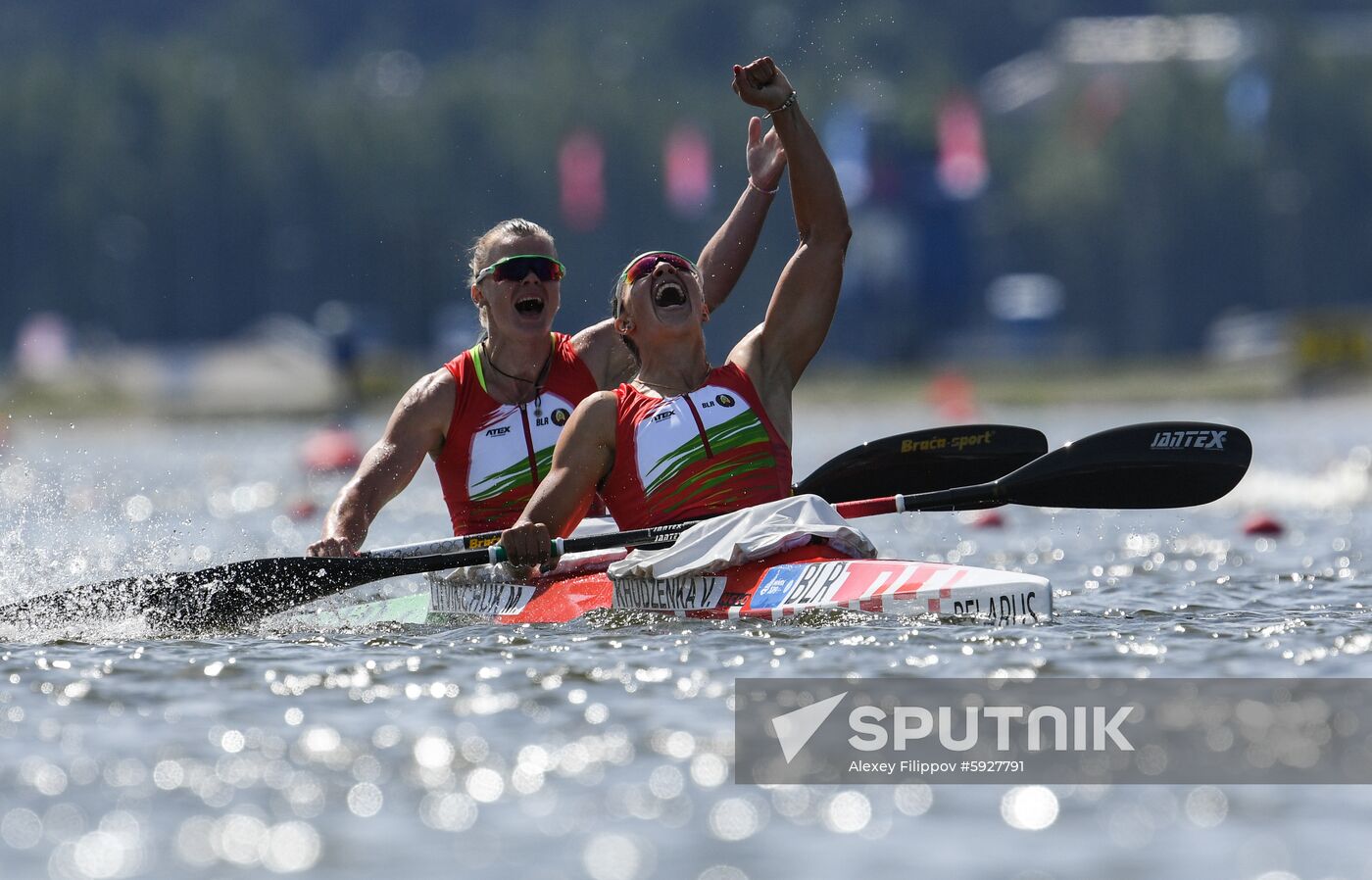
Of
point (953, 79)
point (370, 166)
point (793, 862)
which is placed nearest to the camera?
point (793, 862)

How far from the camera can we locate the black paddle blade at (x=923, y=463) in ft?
38.0

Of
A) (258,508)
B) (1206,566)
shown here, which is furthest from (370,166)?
(1206,566)

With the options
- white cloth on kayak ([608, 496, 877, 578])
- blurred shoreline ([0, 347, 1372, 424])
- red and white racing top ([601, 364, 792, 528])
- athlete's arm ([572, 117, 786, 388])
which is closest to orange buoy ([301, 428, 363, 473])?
athlete's arm ([572, 117, 786, 388])

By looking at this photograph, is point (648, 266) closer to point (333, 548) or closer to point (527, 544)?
point (527, 544)

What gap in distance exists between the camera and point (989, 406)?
5644 cm

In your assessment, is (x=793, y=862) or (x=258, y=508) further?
(x=258, y=508)

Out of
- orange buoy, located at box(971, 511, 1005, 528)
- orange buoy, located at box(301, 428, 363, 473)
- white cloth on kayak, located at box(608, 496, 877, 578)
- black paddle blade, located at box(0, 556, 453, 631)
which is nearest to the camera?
white cloth on kayak, located at box(608, 496, 877, 578)

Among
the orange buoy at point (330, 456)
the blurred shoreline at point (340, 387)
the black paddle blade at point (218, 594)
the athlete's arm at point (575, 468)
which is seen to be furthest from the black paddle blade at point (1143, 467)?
the blurred shoreline at point (340, 387)

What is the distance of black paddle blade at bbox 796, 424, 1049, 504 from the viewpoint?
38.0 ft

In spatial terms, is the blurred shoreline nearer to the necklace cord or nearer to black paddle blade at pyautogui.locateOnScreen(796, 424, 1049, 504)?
black paddle blade at pyautogui.locateOnScreen(796, 424, 1049, 504)

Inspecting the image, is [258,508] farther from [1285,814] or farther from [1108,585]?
[1285,814]

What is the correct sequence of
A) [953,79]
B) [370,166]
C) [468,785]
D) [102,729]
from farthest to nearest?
1. [953,79]
2. [370,166]
3. [102,729]
4. [468,785]

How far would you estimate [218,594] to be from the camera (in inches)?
421

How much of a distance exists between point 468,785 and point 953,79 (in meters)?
115
